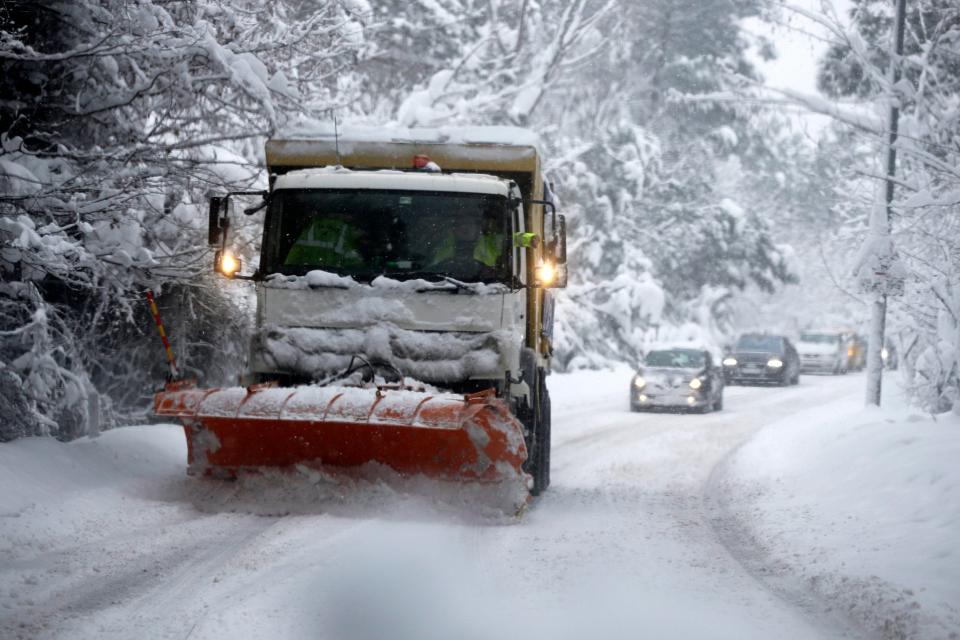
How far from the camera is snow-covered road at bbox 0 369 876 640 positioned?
5.41 meters

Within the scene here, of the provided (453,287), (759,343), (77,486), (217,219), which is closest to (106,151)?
(217,219)

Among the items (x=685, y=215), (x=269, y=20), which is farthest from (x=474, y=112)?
(x=685, y=215)

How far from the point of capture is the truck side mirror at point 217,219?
9.04 meters

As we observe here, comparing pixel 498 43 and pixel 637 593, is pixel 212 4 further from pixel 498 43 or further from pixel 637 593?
pixel 498 43

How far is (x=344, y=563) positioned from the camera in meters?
6.55

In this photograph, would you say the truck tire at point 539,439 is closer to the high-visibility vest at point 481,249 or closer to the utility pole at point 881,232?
the high-visibility vest at point 481,249

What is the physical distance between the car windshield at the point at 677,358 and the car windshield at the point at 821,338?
21.2 metres

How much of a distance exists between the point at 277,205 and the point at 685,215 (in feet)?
111

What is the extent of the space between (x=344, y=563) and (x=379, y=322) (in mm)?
2518

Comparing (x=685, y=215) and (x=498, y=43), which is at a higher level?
(x=498, y=43)

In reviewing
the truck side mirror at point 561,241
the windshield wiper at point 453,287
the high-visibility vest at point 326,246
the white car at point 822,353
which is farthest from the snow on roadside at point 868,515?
the white car at point 822,353

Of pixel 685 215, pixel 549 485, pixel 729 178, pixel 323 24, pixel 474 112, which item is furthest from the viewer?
pixel 729 178

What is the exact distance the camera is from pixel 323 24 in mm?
13523

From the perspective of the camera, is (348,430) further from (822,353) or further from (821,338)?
(821,338)
